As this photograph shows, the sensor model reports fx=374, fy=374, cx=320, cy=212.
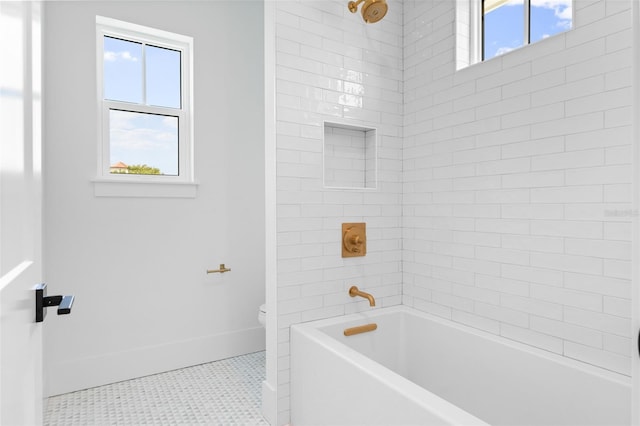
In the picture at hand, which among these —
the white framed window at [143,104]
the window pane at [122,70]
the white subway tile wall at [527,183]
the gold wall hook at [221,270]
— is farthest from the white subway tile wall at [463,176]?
the window pane at [122,70]

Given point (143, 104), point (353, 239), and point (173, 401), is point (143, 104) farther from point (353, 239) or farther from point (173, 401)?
point (173, 401)

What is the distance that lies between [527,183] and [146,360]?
106 inches

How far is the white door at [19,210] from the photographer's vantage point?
23.8 inches

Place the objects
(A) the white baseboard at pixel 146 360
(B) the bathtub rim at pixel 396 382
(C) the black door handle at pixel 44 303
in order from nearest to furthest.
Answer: (C) the black door handle at pixel 44 303 → (B) the bathtub rim at pixel 396 382 → (A) the white baseboard at pixel 146 360

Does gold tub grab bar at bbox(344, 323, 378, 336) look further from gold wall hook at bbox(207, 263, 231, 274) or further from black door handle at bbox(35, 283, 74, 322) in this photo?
black door handle at bbox(35, 283, 74, 322)

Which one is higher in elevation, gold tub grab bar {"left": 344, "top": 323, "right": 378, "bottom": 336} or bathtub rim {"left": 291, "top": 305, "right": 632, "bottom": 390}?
bathtub rim {"left": 291, "top": 305, "right": 632, "bottom": 390}

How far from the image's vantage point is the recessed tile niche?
2359 millimetres

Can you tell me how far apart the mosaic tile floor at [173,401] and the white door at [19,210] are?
1.39m

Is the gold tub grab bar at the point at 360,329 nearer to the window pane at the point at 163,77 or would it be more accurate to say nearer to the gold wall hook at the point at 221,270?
the gold wall hook at the point at 221,270

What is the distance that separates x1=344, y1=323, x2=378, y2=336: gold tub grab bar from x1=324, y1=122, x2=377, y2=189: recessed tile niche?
0.85 meters

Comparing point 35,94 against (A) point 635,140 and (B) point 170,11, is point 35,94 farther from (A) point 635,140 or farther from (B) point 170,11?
(B) point 170,11

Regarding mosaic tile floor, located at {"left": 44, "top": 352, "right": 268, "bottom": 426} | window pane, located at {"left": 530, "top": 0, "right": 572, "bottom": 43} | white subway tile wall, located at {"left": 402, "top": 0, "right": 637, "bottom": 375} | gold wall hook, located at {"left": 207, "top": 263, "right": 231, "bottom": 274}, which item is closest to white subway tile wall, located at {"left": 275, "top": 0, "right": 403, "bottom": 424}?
white subway tile wall, located at {"left": 402, "top": 0, "right": 637, "bottom": 375}

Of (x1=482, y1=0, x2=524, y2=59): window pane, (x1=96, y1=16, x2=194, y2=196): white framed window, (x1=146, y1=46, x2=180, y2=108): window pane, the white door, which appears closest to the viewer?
the white door

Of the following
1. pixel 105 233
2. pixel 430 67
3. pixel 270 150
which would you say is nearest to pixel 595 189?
pixel 430 67
